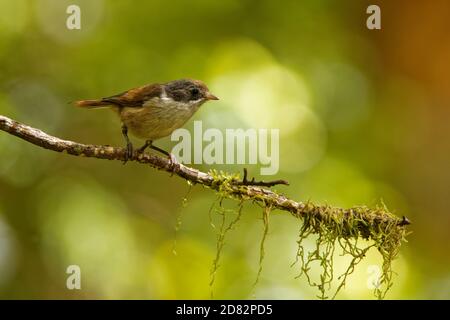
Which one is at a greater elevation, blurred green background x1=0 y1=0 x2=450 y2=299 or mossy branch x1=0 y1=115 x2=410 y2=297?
blurred green background x1=0 y1=0 x2=450 y2=299

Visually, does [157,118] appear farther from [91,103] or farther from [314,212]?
[314,212]

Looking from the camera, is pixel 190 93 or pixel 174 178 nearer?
pixel 190 93

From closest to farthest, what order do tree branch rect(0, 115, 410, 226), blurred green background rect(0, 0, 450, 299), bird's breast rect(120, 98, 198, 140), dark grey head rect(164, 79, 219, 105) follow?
1. tree branch rect(0, 115, 410, 226)
2. bird's breast rect(120, 98, 198, 140)
3. dark grey head rect(164, 79, 219, 105)
4. blurred green background rect(0, 0, 450, 299)

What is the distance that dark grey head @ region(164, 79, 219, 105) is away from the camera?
17.2ft

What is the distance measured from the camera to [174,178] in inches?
300

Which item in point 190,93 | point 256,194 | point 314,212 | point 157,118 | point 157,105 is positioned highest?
point 190,93

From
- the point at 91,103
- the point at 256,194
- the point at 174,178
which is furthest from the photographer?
the point at 174,178

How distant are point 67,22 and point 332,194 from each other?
3.62 meters

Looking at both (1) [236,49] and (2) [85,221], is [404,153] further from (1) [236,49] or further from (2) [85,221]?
(2) [85,221]

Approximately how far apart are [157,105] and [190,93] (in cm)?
28

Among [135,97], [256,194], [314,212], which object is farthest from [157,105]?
[314,212]

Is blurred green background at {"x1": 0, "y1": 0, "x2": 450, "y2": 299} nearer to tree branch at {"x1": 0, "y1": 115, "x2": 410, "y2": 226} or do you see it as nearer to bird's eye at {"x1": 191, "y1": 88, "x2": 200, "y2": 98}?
bird's eye at {"x1": 191, "y1": 88, "x2": 200, "y2": 98}

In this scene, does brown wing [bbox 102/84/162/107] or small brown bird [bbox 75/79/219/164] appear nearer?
small brown bird [bbox 75/79/219/164]

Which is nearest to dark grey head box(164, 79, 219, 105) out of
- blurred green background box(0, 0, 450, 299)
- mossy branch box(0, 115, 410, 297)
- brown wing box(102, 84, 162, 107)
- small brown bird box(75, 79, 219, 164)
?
small brown bird box(75, 79, 219, 164)
